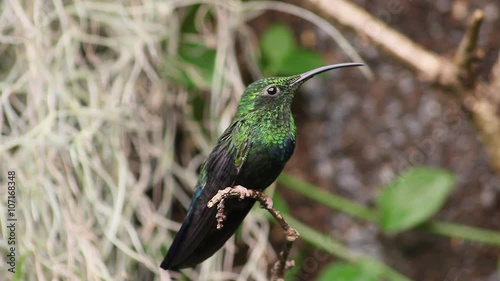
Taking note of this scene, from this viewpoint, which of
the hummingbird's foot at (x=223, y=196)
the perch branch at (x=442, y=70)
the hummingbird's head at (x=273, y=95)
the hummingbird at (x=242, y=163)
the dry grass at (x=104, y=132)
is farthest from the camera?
the perch branch at (x=442, y=70)

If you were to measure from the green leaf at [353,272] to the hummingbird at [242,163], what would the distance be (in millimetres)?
828

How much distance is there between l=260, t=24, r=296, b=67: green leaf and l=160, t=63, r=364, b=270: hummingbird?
0.85m

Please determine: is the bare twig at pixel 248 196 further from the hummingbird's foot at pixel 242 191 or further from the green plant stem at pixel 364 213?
the green plant stem at pixel 364 213

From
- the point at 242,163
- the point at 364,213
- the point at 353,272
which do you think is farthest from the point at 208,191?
the point at 364,213

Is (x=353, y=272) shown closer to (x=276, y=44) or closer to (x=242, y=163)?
(x=276, y=44)

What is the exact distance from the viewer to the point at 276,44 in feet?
7.57

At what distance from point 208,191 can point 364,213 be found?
1015 millimetres

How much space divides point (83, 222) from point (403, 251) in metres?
1.02

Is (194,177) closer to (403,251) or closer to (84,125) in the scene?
(84,125)

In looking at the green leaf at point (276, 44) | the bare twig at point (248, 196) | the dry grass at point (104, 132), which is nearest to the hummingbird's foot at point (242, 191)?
the bare twig at point (248, 196)

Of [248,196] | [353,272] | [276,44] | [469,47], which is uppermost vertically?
[276,44]

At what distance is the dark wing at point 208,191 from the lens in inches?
51.5

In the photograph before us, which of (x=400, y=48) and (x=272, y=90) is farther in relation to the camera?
(x=400, y=48)

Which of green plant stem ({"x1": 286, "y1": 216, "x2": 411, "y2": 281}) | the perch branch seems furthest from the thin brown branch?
green plant stem ({"x1": 286, "y1": 216, "x2": 411, "y2": 281})
